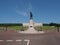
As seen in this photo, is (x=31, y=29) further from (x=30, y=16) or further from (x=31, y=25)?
(x=30, y=16)

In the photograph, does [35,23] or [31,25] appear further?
[35,23]

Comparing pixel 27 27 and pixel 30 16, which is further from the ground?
pixel 30 16

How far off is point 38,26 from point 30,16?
4.26 metres

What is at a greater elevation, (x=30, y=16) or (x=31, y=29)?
(x=30, y=16)

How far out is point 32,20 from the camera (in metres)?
43.1

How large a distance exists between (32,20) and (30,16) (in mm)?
1670

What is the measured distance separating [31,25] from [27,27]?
121 inches

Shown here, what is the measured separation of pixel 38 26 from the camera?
46.8m

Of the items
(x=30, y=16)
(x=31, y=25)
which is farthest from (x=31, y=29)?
(x=30, y=16)

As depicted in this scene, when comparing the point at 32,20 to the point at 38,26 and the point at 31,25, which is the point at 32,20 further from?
the point at 38,26

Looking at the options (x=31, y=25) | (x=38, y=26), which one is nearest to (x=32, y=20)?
(x=31, y=25)

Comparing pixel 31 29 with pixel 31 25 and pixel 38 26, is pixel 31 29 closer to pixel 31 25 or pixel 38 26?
pixel 31 25

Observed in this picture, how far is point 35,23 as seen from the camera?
149ft

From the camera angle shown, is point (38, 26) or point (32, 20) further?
point (38, 26)
